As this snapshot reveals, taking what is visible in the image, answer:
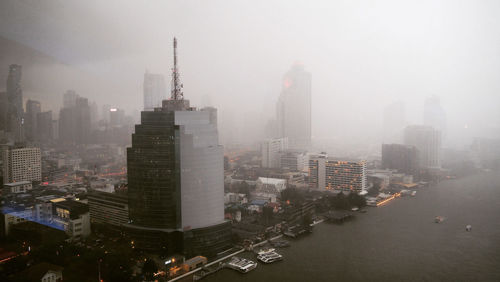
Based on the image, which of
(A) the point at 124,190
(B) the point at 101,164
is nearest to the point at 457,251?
(A) the point at 124,190

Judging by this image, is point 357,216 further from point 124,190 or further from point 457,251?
point 124,190

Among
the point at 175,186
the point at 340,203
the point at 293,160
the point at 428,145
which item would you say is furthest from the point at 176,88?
the point at 428,145

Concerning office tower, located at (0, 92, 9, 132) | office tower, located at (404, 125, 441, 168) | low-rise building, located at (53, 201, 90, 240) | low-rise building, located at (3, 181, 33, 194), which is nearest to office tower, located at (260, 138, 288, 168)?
office tower, located at (404, 125, 441, 168)

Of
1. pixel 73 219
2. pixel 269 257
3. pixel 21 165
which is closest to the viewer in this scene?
pixel 269 257

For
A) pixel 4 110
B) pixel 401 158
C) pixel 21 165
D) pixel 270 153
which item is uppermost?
pixel 4 110

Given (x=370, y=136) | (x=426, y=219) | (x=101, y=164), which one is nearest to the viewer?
(x=426, y=219)

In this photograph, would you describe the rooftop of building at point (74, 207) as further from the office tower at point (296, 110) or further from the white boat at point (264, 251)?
the office tower at point (296, 110)

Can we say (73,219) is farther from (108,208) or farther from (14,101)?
(14,101)
